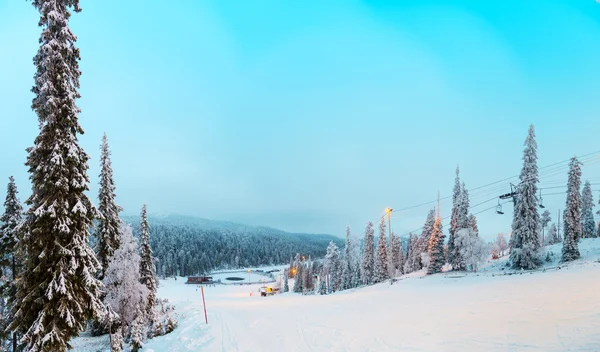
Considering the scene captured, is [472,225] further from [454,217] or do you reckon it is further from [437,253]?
[437,253]

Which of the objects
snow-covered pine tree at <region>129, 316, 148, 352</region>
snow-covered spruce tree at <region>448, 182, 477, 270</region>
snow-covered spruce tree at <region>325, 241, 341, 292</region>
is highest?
snow-covered spruce tree at <region>448, 182, 477, 270</region>

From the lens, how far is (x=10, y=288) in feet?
66.0

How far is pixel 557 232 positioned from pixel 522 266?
277 feet

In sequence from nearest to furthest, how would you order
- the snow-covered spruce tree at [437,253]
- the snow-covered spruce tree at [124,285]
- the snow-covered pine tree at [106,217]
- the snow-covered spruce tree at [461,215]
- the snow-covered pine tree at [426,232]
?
the snow-covered spruce tree at [124,285]
the snow-covered pine tree at [106,217]
the snow-covered spruce tree at [461,215]
the snow-covered spruce tree at [437,253]
the snow-covered pine tree at [426,232]

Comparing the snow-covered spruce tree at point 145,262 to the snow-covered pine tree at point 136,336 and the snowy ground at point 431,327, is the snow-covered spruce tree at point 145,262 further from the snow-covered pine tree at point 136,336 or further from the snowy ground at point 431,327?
the snowy ground at point 431,327

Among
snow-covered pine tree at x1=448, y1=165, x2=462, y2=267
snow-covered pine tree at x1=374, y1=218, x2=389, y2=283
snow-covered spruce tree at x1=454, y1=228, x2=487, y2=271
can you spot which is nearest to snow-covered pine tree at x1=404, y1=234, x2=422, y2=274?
snow-covered pine tree at x1=374, y1=218, x2=389, y2=283

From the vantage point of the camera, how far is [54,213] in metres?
11.4

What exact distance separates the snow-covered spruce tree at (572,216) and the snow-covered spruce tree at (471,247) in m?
10.3

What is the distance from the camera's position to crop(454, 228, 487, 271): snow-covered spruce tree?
47.5 meters

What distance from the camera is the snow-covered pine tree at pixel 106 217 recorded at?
86.6ft

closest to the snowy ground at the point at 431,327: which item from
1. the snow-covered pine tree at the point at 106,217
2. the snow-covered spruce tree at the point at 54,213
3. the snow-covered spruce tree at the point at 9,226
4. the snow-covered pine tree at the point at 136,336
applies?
the snow-covered pine tree at the point at 136,336

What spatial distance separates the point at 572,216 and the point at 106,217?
55.5m

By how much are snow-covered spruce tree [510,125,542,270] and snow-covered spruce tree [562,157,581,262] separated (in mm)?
3184

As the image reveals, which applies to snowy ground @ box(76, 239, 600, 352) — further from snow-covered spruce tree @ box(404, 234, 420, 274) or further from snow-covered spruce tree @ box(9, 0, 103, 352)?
snow-covered spruce tree @ box(404, 234, 420, 274)
